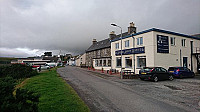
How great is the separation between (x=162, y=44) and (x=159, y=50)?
3.89 feet

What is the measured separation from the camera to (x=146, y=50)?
17.8m

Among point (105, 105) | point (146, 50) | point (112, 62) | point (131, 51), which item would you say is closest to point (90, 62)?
point (112, 62)

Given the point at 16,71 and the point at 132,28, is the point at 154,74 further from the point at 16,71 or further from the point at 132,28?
the point at 16,71

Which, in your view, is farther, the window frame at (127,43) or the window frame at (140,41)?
the window frame at (127,43)

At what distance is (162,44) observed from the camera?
1769cm

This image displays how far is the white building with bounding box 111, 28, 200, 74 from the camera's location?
17141 millimetres

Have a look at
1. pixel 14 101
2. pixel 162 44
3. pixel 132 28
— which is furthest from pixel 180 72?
pixel 14 101

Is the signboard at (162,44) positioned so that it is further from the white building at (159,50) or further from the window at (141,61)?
the window at (141,61)

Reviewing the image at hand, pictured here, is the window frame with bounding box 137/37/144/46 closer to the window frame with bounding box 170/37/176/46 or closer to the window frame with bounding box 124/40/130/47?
the window frame with bounding box 124/40/130/47

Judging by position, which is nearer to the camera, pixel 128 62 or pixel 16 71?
pixel 16 71

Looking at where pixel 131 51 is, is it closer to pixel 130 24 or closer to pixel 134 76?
pixel 134 76

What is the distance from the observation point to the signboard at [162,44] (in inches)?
682

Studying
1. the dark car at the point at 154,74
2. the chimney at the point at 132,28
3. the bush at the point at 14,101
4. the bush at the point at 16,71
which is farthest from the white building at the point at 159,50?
the bush at the point at 14,101

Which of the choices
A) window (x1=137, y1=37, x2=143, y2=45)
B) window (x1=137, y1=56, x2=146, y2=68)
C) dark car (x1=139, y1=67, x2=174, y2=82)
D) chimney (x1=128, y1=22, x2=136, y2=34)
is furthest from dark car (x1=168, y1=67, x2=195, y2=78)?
chimney (x1=128, y1=22, x2=136, y2=34)
